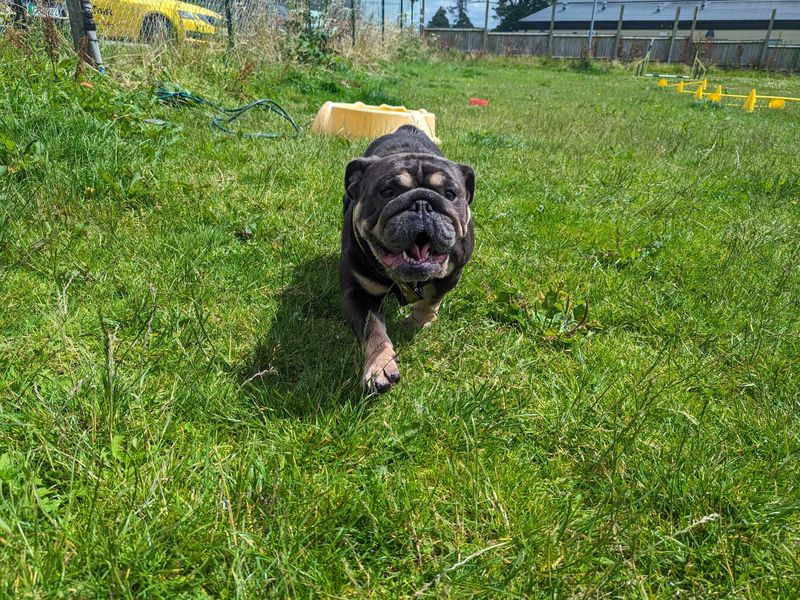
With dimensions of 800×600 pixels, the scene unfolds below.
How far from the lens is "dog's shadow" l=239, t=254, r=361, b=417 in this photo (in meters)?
2.34

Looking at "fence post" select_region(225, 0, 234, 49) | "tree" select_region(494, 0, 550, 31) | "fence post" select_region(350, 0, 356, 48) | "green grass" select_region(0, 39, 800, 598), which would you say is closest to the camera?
"green grass" select_region(0, 39, 800, 598)

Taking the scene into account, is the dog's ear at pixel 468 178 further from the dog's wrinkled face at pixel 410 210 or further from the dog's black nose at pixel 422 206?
the dog's black nose at pixel 422 206

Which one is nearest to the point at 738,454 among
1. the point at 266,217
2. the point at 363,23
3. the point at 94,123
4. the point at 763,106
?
the point at 266,217

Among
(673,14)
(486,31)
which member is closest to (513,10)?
(673,14)

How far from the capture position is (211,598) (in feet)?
4.75

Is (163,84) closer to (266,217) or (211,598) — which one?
(266,217)

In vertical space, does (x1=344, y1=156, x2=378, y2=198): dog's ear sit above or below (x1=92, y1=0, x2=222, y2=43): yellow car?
below

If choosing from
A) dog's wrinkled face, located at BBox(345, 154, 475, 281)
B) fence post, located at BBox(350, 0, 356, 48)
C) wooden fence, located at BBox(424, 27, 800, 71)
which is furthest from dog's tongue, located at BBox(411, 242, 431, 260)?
wooden fence, located at BBox(424, 27, 800, 71)

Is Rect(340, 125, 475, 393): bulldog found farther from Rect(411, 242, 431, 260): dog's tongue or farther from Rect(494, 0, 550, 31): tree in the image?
Rect(494, 0, 550, 31): tree

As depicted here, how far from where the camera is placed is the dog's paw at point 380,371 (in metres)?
2.31

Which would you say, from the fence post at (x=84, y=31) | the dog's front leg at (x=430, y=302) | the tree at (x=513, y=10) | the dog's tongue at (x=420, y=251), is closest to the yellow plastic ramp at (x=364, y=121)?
the fence post at (x=84, y=31)

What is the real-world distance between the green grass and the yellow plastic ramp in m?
1.53

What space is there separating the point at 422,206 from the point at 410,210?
0.06 meters

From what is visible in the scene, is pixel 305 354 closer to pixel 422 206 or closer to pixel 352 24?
pixel 422 206
